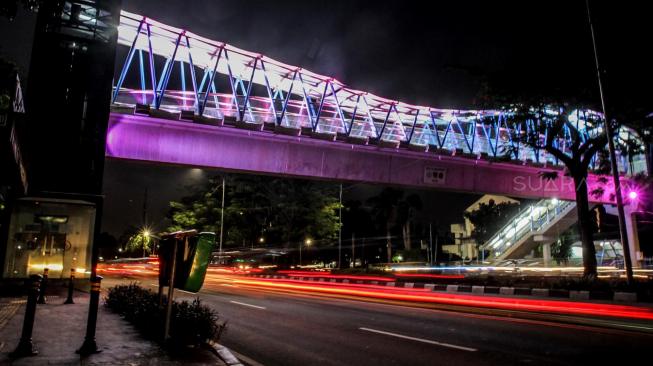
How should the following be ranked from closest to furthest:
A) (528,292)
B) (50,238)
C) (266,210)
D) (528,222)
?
1. (50,238)
2. (528,292)
3. (528,222)
4. (266,210)

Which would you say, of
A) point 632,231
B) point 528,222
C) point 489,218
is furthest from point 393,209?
point 632,231

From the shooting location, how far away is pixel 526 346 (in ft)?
28.0

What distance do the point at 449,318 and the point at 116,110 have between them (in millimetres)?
A: 15779

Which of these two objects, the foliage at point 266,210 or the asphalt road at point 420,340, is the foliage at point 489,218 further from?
the asphalt road at point 420,340

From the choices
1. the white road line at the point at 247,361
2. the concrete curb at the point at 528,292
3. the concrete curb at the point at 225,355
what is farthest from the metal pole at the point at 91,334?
the concrete curb at the point at 528,292

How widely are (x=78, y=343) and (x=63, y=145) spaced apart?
14451 millimetres

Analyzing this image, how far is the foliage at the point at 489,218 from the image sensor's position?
78.9 meters

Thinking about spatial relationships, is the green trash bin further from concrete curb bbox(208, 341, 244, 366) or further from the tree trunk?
the tree trunk

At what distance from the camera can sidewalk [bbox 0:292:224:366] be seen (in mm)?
6703

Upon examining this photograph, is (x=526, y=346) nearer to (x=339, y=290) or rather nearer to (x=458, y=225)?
(x=339, y=290)

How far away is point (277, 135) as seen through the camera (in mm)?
24250

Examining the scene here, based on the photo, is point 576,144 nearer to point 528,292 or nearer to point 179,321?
point 528,292

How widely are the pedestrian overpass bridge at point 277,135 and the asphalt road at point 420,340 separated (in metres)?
10.9

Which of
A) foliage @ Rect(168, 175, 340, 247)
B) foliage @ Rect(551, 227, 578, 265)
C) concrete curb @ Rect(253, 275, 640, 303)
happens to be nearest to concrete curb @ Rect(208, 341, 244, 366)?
concrete curb @ Rect(253, 275, 640, 303)
